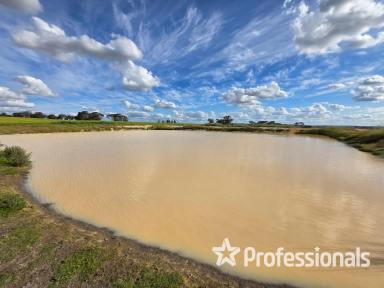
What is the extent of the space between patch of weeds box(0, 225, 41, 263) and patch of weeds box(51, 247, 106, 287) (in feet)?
3.42

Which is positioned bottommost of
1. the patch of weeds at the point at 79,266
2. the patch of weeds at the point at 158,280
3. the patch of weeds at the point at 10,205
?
the patch of weeds at the point at 158,280

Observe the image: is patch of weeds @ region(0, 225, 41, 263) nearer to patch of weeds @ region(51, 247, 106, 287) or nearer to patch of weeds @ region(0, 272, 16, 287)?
patch of weeds @ region(0, 272, 16, 287)

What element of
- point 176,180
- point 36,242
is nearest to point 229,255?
point 36,242

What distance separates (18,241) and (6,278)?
129 centimetres

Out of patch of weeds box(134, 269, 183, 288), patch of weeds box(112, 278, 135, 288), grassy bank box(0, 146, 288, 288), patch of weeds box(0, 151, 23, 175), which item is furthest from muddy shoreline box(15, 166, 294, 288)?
patch of weeds box(0, 151, 23, 175)

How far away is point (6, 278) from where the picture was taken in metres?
3.92

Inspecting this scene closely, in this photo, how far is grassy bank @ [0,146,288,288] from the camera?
4.00 meters

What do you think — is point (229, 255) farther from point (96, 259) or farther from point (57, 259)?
point (57, 259)

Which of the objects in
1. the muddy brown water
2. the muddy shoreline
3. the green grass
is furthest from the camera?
the muddy brown water

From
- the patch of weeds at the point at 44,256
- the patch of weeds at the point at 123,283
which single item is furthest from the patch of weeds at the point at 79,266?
the patch of weeds at the point at 123,283

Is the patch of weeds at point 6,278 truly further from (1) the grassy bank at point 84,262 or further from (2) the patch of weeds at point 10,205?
(2) the patch of weeds at point 10,205

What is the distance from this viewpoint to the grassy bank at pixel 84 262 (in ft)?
13.1

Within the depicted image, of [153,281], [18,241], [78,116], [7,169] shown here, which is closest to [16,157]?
[7,169]

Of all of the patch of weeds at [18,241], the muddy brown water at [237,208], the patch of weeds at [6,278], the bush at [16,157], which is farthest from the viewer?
the bush at [16,157]
